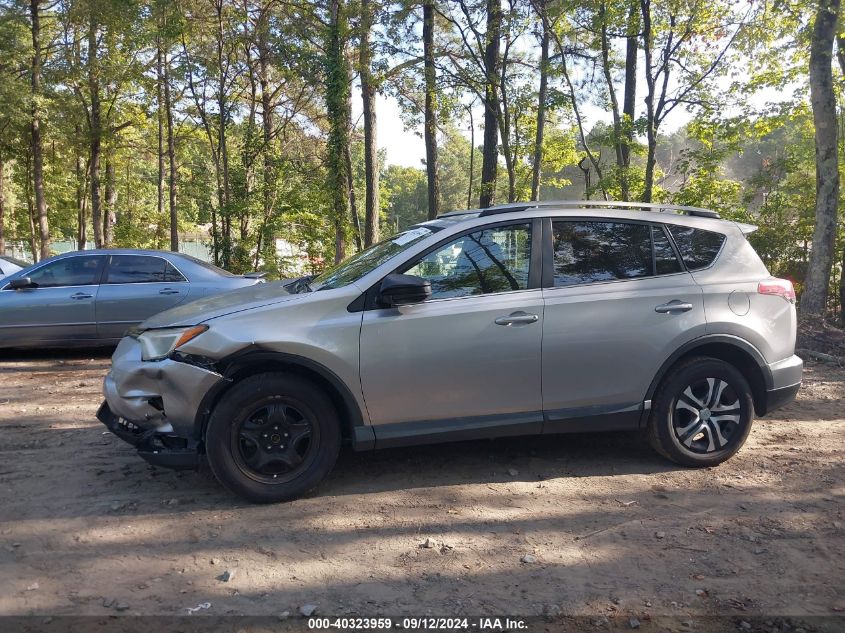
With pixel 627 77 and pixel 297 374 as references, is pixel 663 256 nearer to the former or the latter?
pixel 297 374

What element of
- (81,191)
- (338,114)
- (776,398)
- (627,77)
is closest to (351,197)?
(338,114)

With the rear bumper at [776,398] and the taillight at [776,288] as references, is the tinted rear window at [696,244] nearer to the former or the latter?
the taillight at [776,288]

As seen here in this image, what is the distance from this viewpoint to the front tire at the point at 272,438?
400 cm

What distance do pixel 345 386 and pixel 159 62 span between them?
64.5ft

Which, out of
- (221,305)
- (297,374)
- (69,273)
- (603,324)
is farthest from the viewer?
(69,273)

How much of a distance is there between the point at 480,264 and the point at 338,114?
13.3 metres

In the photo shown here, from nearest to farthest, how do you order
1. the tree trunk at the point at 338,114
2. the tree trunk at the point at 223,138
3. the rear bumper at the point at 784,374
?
the rear bumper at the point at 784,374
the tree trunk at the point at 338,114
the tree trunk at the point at 223,138

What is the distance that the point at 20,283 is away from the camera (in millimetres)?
8641

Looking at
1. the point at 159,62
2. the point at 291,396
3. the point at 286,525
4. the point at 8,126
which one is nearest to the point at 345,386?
the point at 291,396

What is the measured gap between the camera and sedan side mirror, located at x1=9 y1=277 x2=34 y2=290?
8633 millimetres

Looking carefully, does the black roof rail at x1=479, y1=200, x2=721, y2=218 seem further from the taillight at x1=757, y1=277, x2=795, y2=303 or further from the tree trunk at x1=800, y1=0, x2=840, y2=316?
the tree trunk at x1=800, y1=0, x2=840, y2=316

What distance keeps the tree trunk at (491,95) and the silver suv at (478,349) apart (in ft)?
28.5

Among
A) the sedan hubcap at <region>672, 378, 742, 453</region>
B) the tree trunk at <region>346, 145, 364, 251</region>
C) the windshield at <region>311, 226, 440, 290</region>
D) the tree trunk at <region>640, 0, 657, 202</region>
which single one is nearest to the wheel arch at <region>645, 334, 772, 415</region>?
the sedan hubcap at <region>672, 378, 742, 453</region>

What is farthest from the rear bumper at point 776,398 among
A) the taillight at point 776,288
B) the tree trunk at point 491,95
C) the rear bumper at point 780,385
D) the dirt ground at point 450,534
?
the tree trunk at point 491,95
